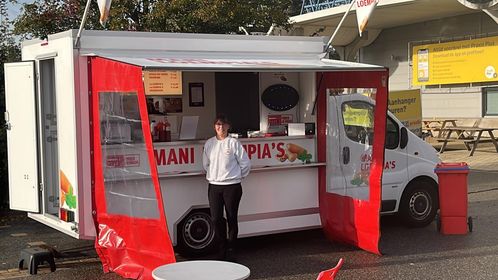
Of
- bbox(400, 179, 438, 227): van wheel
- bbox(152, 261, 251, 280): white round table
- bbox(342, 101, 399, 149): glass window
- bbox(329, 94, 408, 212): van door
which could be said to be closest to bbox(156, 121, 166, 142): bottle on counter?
bbox(329, 94, 408, 212): van door

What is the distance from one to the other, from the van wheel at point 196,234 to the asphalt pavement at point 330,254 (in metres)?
0.43

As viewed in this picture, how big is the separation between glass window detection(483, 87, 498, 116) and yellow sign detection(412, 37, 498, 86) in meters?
0.43

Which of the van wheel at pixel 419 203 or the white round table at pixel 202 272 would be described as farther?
the van wheel at pixel 419 203

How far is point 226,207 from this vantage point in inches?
279

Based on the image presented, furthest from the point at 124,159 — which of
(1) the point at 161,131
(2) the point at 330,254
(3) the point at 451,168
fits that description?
(3) the point at 451,168

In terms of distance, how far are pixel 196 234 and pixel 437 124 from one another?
1579cm

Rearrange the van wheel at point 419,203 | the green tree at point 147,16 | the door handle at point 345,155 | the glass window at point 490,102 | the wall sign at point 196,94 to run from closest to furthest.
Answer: the door handle at point 345,155 → the wall sign at point 196,94 → the van wheel at point 419,203 → the green tree at point 147,16 → the glass window at point 490,102

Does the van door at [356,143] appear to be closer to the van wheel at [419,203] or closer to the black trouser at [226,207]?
the van wheel at [419,203]

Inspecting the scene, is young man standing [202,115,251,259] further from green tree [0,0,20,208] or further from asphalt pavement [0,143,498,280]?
green tree [0,0,20,208]

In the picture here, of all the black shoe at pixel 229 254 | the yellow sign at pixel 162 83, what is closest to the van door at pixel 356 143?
the black shoe at pixel 229 254

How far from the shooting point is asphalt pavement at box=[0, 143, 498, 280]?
682 centimetres

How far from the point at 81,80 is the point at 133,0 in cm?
583

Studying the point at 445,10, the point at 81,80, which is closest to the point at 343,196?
the point at 81,80

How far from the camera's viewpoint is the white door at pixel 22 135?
25.2 feet
